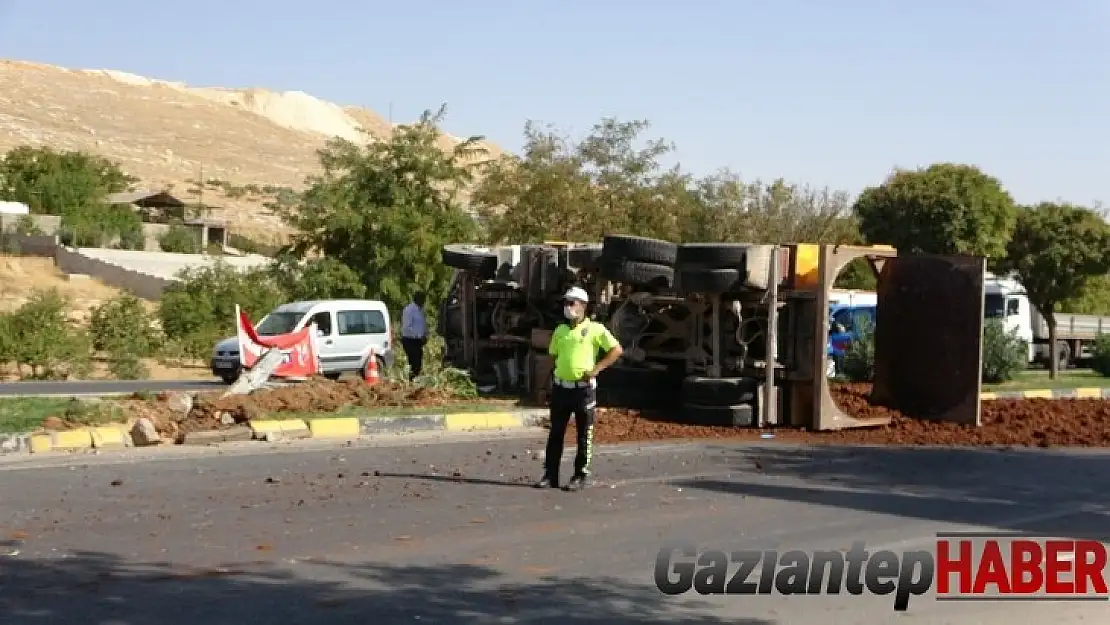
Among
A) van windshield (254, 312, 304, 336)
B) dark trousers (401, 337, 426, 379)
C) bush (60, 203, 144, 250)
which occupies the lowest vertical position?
dark trousers (401, 337, 426, 379)

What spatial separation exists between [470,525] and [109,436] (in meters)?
6.08

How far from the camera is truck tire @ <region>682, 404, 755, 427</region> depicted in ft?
54.2

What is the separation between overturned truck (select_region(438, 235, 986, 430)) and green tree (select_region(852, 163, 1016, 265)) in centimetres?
2223

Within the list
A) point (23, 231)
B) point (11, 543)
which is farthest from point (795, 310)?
point (23, 231)

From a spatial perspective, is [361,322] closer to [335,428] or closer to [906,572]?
[335,428]

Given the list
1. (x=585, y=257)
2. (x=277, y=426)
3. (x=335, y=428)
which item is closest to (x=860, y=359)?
(x=585, y=257)

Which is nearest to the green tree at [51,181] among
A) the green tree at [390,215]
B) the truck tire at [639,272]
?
the green tree at [390,215]

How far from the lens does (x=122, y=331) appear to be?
32.3 meters

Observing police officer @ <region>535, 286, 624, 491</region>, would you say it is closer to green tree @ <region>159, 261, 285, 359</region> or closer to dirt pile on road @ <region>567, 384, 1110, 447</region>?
dirt pile on road @ <region>567, 384, 1110, 447</region>

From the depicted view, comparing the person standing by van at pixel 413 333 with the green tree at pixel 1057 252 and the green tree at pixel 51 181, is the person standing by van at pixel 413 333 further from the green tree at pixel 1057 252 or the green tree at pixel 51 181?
the green tree at pixel 51 181

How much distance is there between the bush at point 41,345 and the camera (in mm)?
28453

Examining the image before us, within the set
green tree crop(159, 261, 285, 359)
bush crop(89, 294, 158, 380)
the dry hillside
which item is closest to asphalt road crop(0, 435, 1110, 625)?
bush crop(89, 294, 158, 380)

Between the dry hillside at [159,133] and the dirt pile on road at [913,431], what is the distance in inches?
2819

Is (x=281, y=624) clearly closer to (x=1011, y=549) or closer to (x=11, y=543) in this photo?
(x=11, y=543)
